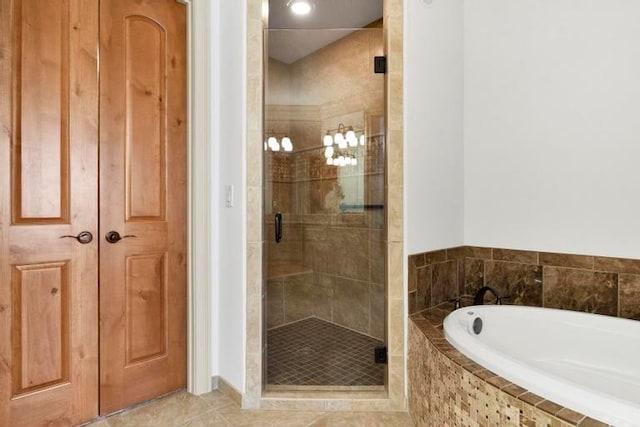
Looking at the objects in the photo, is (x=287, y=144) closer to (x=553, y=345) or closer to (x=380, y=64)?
(x=380, y=64)

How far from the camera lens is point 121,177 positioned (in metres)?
1.79

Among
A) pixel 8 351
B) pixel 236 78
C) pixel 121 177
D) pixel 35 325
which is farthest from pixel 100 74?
pixel 8 351

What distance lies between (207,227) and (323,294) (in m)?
0.94

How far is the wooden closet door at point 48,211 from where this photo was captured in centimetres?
148

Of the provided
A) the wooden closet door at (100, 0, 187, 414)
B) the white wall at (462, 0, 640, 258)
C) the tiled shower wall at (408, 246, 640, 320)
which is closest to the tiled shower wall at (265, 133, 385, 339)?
the tiled shower wall at (408, 246, 640, 320)

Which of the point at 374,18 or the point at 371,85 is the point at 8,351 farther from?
the point at 374,18

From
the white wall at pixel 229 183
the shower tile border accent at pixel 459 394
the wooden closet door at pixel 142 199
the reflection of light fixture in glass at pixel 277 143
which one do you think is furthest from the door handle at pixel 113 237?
the shower tile border accent at pixel 459 394

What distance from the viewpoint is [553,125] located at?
1999 millimetres

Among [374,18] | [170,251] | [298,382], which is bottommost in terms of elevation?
[298,382]

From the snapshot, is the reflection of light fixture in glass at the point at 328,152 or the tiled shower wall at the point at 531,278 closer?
the tiled shower wall at the point at 531,278

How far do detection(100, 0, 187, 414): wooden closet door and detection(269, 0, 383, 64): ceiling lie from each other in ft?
1.98

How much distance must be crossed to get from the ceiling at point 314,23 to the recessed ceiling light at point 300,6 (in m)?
0.03

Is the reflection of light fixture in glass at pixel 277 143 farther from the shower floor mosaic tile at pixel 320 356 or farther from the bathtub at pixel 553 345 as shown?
the bathtub at pixel 553 345

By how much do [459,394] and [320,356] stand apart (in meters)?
1.11
